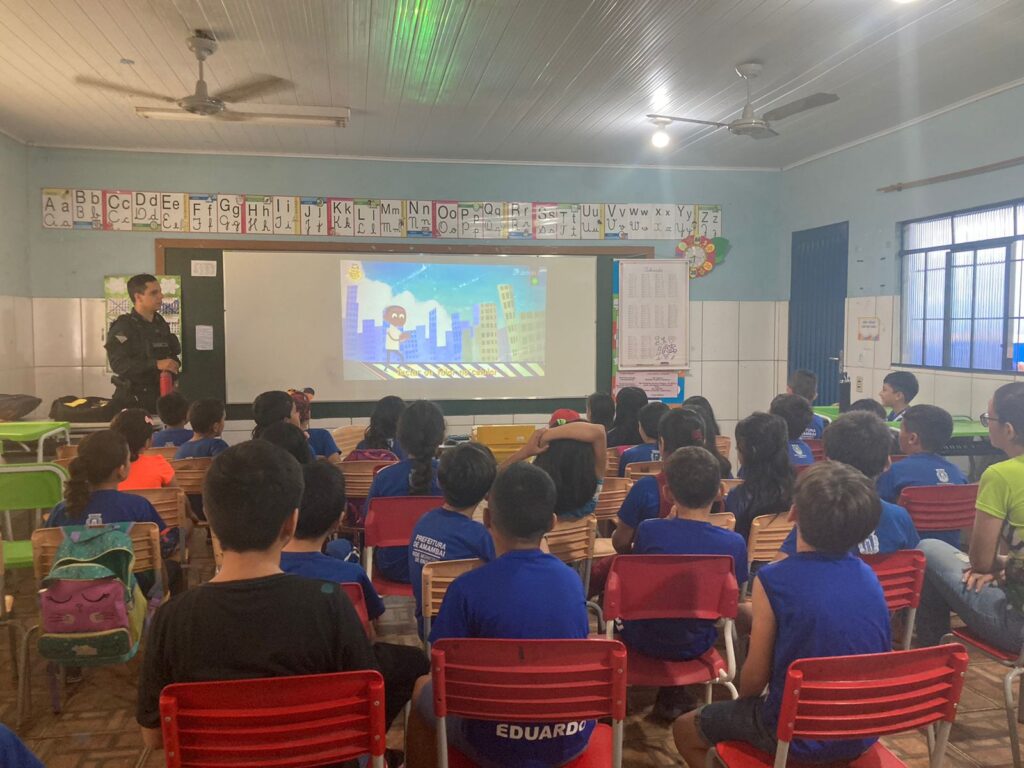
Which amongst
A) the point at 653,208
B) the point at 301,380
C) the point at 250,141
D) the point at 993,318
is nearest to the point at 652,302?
the point at 653,208

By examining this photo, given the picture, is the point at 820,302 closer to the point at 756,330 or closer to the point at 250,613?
the point at 756,330

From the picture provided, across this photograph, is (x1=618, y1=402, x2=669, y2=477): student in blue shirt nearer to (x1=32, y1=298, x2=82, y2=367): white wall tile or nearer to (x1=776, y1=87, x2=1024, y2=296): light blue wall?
(x1=776, y1=87, x2=1024, y2=296): light blue wall

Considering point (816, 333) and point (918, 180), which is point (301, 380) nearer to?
point (816, 333)

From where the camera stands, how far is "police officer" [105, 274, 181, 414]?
5.36 meters

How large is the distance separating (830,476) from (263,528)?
47.5 inches

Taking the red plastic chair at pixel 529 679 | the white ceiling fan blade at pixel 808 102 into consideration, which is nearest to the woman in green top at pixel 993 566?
the red plastic chair at pixel 529 679

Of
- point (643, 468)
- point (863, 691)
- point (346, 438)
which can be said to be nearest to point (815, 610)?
point (863, 691)

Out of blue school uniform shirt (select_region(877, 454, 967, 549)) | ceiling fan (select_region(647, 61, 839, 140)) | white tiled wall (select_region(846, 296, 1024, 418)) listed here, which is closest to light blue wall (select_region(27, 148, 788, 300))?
white tiled wall (select_region(846, 296, 1024, 418))

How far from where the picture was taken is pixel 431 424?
2.98 m

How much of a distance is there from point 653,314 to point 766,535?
4.52 meters

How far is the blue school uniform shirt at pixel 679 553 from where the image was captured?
2162 mm

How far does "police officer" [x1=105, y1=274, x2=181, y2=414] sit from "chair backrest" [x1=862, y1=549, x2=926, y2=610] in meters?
4.87

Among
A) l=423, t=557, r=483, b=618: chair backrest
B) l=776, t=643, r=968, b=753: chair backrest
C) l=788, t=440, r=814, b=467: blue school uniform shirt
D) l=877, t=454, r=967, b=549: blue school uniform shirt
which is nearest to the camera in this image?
l=776, t=643, r=968, b=753: chair backrest

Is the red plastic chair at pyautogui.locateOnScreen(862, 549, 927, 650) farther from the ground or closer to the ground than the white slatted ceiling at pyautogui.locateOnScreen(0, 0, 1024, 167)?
closer to the ground
